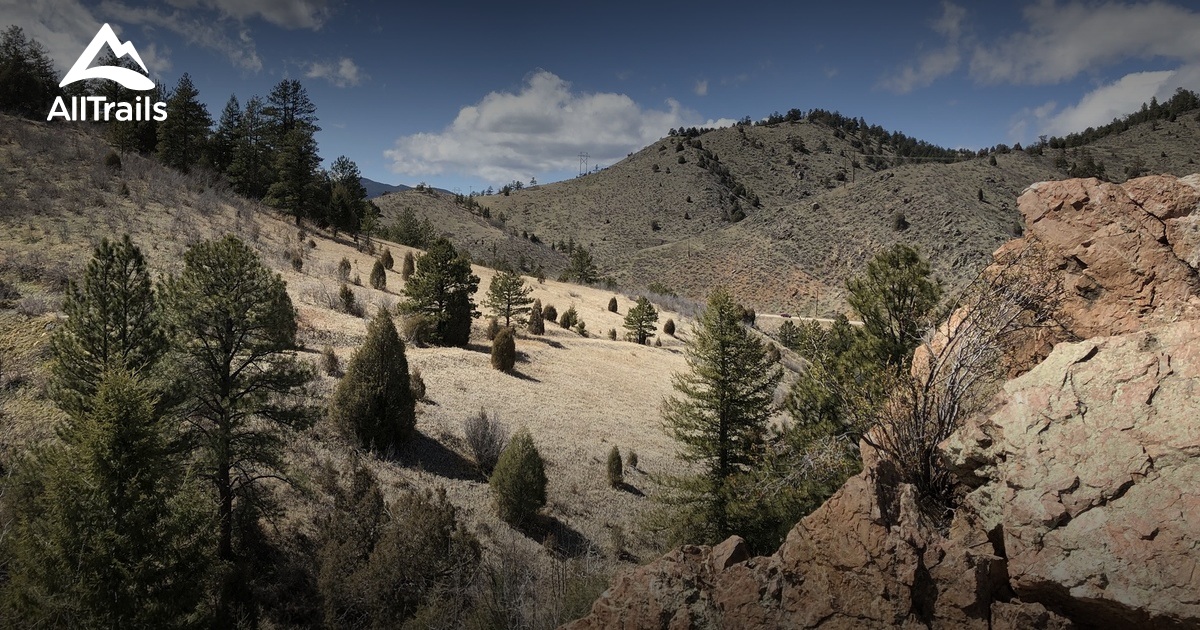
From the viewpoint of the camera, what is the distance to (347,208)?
46.4m

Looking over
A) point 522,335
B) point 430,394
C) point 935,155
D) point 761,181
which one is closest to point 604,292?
point 522,335

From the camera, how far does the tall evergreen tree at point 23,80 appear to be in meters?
43.7

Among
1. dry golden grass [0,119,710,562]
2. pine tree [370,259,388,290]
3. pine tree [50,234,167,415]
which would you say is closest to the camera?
pine tree [50,234,167,415]

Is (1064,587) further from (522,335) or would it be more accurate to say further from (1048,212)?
(522,335)

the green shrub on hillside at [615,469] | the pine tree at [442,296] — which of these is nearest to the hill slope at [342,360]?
the green shrub on hillside at [615,469]

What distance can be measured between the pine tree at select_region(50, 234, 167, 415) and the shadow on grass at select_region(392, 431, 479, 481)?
6.63 metres

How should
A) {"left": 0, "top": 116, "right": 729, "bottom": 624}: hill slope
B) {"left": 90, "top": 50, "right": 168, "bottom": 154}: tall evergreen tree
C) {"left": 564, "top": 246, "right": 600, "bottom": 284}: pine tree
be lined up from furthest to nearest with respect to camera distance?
→ {"left": 564, "top": 246, "right": 600, "bottom": 284}: pine tree
{"left": 90, "top": 50, "right": 168, "bottom": 154}: tall evergreen tree
{"left": 0, "top": 116, "right": 729, "bottom": 624}: hill slope

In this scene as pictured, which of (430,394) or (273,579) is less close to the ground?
(430,394)

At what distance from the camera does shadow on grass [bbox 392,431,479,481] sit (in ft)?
50.0

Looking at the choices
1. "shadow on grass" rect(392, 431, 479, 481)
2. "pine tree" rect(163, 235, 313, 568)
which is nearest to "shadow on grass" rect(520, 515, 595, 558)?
"shadow on grass" rect(392, 431, 479, 481)

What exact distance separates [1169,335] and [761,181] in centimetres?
10554

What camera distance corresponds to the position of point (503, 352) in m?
23.6

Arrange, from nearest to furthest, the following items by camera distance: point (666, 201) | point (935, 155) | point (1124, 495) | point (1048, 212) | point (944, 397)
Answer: point (1124, 495) → point (944, 397) → point (1048, 212) → point (666, 201) → point (935, 155)

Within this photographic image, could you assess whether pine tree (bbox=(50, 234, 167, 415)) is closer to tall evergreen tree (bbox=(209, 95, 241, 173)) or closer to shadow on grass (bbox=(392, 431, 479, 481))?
shadow on grass (bbox=(392, 431, 479, 481))
